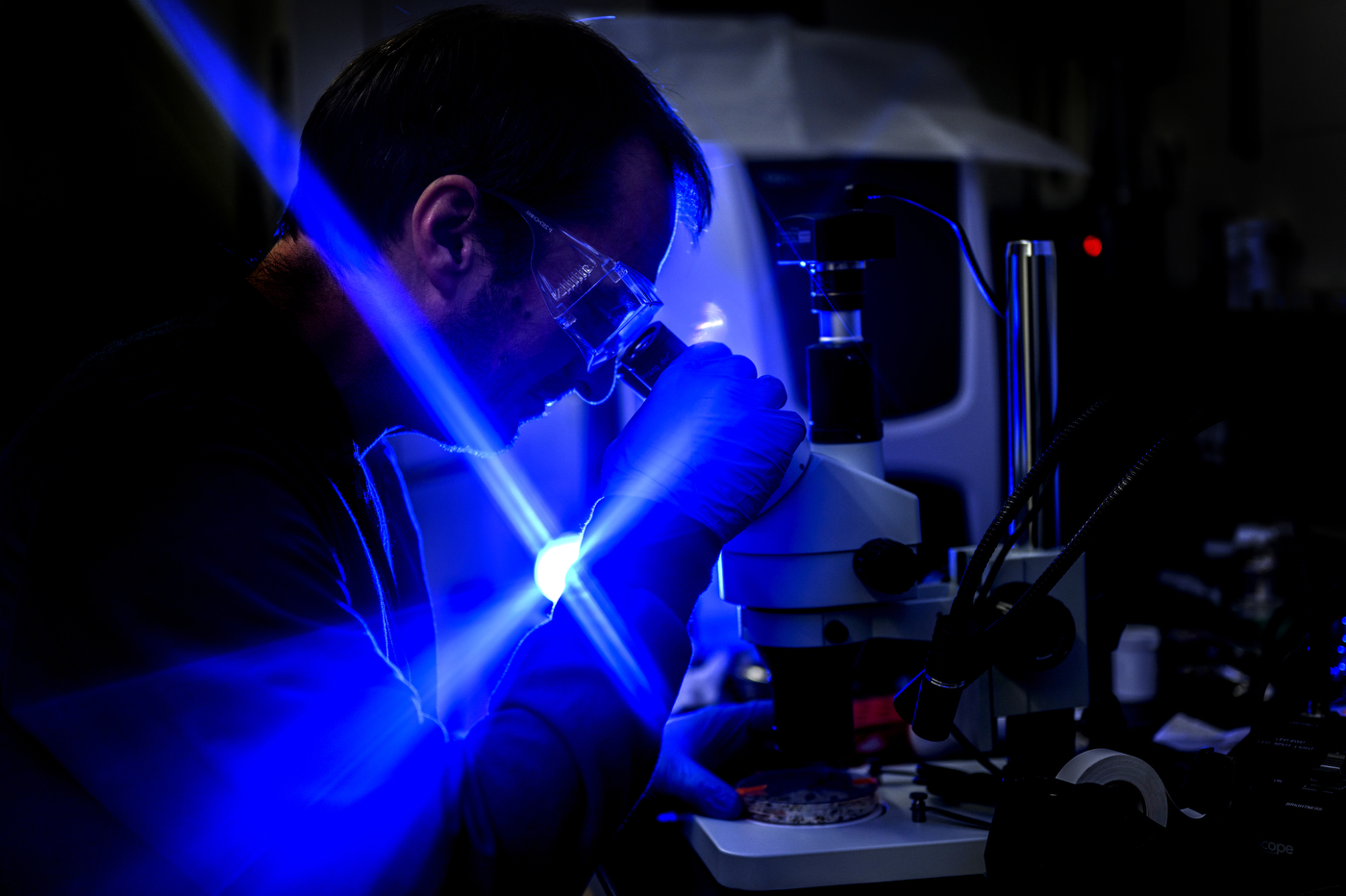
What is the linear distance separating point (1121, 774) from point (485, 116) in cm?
72

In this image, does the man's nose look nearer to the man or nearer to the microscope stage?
A: the man

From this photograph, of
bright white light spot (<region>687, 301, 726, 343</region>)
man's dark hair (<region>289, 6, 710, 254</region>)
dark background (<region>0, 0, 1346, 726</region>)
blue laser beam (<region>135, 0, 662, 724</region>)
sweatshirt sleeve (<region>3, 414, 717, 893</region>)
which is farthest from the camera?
dark background (<region>0, 0, 1346, 726</region>)

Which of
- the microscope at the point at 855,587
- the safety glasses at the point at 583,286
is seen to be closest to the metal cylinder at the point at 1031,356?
the microscope at the point at 855,587

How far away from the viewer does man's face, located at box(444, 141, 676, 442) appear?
86 centimetres

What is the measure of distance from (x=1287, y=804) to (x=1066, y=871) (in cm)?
17

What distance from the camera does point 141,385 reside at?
65 centimetres

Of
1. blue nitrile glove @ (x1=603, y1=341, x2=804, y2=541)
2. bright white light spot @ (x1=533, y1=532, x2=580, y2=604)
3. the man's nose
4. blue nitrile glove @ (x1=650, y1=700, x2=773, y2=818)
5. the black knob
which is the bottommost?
blue nitrile glove @ (x1=650, y1=700, x2=773, y2=818)

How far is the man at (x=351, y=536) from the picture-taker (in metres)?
0.60

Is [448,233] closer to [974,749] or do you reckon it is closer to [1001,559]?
[1001,559]

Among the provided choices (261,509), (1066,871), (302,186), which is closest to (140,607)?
(261,509)

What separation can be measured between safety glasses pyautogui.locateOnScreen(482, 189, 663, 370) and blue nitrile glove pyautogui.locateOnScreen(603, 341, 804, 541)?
0.20ft

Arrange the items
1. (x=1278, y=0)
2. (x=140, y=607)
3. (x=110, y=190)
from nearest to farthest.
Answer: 1. (x=140, y=607)
2. (x=110, y=190)
3. (x=1278, y=0)

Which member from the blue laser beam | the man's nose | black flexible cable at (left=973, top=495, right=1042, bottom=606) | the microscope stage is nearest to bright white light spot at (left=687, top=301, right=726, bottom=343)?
the man's nose

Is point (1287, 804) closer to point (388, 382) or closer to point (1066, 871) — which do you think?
point (1066, 871)
